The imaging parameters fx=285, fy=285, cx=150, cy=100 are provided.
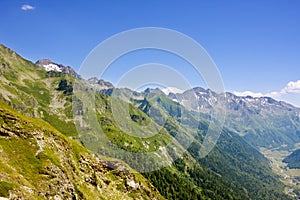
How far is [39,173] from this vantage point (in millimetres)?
62906

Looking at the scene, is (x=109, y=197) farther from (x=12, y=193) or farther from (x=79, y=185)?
(x=12, y=193)

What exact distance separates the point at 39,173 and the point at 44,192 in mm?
5414

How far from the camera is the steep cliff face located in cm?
5475

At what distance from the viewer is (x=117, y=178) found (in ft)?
334

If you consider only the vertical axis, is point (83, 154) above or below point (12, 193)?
above

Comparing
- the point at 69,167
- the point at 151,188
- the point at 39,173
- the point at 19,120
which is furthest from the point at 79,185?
the point at 151,188

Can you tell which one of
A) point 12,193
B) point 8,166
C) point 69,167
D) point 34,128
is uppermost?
point 34,128

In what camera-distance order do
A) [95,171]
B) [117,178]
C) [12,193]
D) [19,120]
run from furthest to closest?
[117,178] < [95,171] < [19,120] < [12,193]

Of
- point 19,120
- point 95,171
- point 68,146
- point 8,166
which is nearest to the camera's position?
point 8,166

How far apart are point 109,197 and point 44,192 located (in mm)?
34509

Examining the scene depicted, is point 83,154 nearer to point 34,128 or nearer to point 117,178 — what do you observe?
point 117,178

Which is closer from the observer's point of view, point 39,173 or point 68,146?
point 39,173

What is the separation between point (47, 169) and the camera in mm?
65438

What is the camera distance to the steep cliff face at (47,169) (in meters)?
54.8
